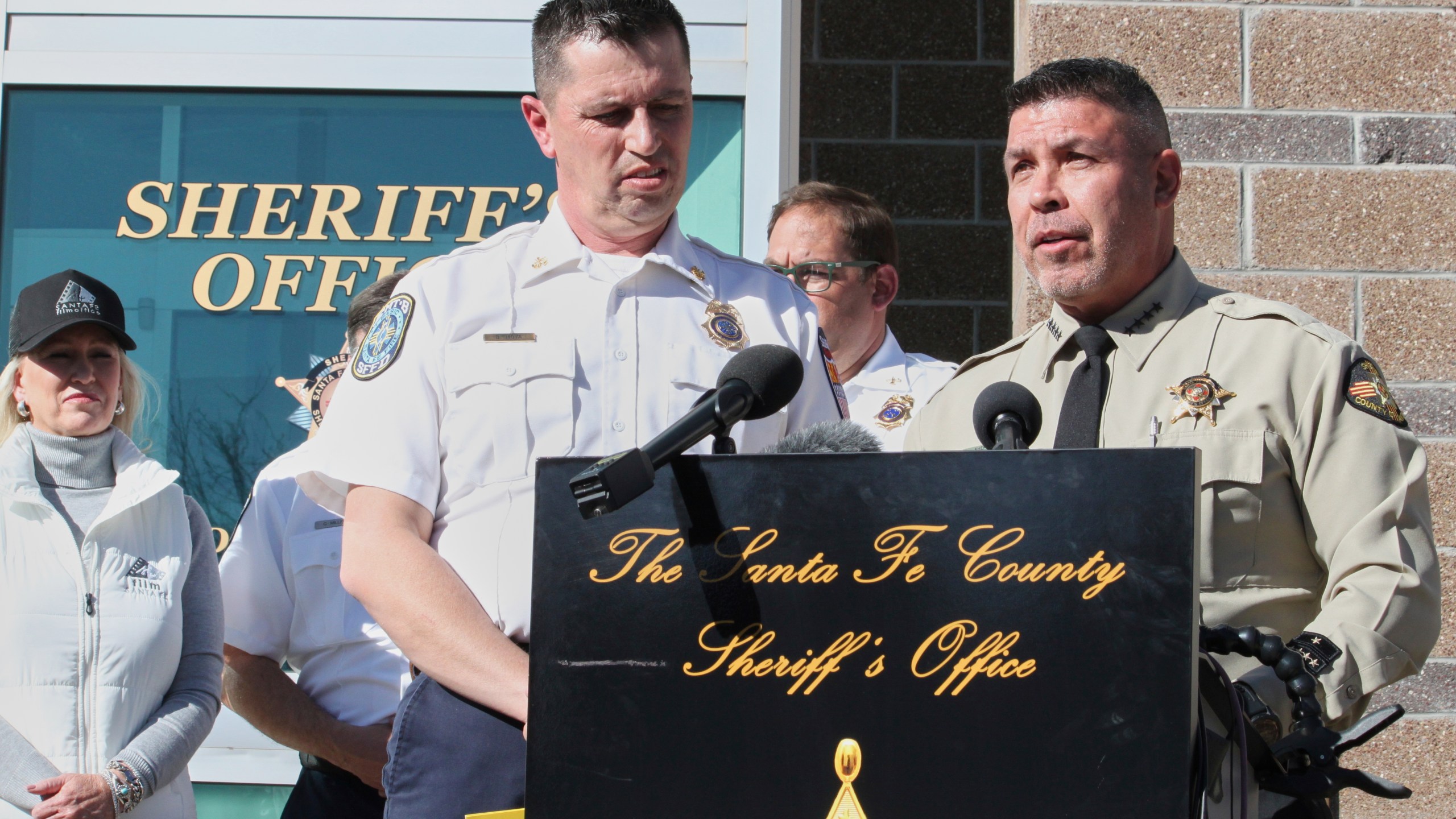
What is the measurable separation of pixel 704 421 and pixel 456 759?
0.80 m

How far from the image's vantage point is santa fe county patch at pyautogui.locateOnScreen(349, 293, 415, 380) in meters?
2.01

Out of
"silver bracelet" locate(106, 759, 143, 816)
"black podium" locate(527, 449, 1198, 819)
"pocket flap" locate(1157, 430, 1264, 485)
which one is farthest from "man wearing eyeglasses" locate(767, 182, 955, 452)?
"black podium" locate(527, 449, 1198, 819)

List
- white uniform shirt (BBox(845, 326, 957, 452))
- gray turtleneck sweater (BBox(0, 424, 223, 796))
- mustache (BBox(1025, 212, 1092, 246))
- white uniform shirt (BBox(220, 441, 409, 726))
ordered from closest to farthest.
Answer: mustache (BBox(1025, 212, 1092, 246)) → gray turtleneck sweater (BBox(0, 424, 223, 796)) → white uniform shirt (BBox(220, 441, 409, 726)) → white uniform shirt (BBox(845, 326, 957, 452))

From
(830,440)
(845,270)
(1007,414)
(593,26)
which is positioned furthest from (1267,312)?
(845,270)

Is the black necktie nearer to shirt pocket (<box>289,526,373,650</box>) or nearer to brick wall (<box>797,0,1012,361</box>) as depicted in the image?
shirt pocket (<box>289,526,373,650</box>)

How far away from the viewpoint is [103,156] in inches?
164

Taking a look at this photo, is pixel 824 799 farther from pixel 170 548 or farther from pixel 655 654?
pixel 170 548

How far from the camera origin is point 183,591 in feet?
9.77

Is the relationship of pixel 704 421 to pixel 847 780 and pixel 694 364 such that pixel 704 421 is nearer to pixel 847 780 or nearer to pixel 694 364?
pixel 847 780

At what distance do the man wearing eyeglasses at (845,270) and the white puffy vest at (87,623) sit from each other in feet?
5.78

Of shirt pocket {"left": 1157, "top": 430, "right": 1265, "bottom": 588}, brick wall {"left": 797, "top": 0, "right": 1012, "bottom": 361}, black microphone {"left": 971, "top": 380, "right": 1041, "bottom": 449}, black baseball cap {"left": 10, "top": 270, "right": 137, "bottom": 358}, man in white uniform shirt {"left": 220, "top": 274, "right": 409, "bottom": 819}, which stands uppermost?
brick wall {"left": 797, "top": 0, "right": 1012, "bottom": 361}

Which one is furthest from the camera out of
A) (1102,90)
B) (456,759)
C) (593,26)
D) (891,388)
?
(891,388)

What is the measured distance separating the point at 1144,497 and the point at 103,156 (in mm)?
3844

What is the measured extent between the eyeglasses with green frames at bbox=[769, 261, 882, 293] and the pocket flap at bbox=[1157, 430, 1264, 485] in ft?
6.10
